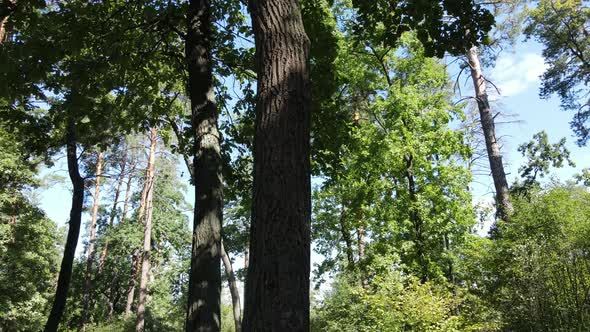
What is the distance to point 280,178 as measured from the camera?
244 cm

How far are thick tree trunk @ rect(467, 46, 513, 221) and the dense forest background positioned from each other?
10cm

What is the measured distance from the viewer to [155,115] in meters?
8.26

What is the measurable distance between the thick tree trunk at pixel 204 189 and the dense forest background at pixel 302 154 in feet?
0.07

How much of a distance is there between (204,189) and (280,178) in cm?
280

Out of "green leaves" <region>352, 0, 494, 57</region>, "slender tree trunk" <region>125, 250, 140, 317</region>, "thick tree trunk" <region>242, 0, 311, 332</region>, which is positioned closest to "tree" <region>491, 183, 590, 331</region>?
"green leaves" <region>352, 0, 494, 57</region>

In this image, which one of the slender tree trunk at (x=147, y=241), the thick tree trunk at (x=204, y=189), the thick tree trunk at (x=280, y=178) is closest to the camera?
the thick tree trunk at (x=280, y=178)

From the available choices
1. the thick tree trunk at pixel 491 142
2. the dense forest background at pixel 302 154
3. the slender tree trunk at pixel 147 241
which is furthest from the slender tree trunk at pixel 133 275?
the thick tree trunk at pixel 491 142

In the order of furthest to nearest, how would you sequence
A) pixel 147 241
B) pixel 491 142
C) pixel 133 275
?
1. pixel 133 275
2. pixel 147 241
3. pixel 491 142

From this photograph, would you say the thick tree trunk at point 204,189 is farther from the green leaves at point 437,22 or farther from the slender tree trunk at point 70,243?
the slender tree trunk at point 70,243

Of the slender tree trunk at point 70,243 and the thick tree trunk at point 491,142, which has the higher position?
the thick tree trunk at point 491,142

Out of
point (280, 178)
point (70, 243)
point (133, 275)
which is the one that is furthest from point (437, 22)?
point (133, 275)

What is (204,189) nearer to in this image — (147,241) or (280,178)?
(280,178)

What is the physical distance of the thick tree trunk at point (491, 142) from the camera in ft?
52.7

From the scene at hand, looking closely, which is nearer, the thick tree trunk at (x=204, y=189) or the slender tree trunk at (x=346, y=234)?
the thick tree trunk at (x=204, y=189)
